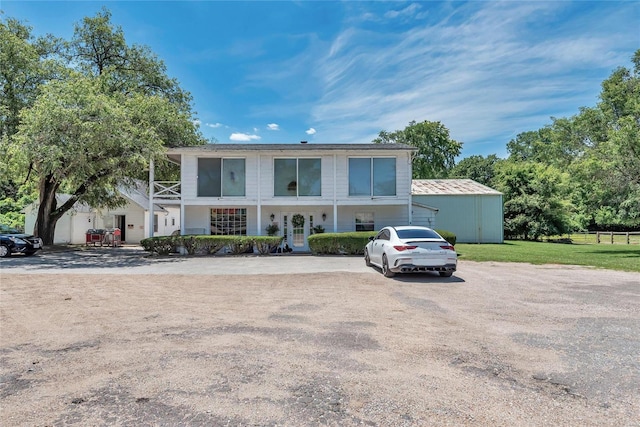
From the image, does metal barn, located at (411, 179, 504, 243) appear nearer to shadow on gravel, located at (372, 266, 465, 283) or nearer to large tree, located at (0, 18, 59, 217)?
shadow on gravel, located at (372, 266, 465, 283)

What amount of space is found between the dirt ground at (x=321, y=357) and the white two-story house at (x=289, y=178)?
36.0 feet

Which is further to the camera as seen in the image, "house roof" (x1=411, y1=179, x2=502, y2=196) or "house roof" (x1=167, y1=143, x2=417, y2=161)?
"house roof" (x1=411, y1=179, x2=502, y2=196)

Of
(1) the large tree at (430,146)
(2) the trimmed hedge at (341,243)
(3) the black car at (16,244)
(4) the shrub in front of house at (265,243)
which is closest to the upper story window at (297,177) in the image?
(4) the shrub in front of house at (265,243)

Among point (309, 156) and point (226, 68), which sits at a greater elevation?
point (226, 68)

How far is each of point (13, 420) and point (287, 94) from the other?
72.5 feet

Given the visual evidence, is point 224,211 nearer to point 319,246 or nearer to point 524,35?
point 319,246

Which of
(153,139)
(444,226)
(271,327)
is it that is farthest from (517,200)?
(271,327)

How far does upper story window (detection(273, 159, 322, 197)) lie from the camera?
19547 millimetres

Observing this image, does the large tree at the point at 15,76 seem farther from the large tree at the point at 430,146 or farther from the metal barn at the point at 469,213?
the large tree at the point at 430,146

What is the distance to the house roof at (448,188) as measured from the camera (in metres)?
26.0

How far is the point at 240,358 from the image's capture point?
4129 millimetres

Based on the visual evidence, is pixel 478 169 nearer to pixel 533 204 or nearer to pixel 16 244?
pixel 533 204

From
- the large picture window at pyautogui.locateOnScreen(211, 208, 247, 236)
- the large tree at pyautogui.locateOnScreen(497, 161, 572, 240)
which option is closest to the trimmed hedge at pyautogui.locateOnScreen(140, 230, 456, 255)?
the large picture window at pyautogui.locateOnScreen(211, 208, 247, 236)

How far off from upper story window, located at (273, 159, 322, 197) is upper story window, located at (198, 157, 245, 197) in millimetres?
1856
